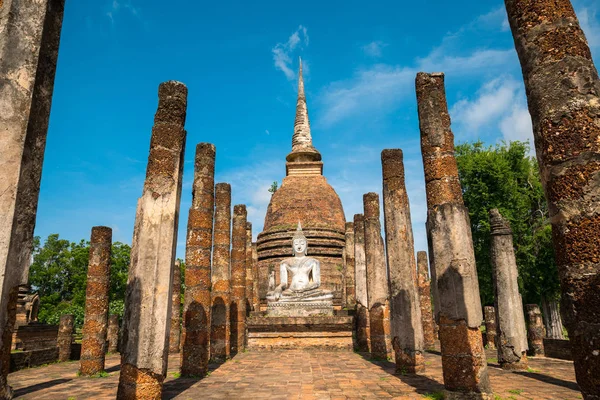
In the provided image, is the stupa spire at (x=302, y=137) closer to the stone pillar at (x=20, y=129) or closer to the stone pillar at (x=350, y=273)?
the stone pillar at (x=350, y=273)

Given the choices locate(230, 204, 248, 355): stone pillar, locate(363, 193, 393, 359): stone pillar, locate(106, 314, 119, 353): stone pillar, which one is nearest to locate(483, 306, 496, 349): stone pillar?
locate(363, 193, 393, 359): stone pillar

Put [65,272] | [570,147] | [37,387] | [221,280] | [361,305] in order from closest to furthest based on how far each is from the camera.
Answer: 1. [570,147]
2. [37,387]
3. [221,280]
4. [361,305]
5. [65,272]

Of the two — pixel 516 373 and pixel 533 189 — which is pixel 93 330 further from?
pixel 533 189

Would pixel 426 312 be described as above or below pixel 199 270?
below

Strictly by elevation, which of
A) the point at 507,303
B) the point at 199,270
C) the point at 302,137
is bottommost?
the point at 507,303

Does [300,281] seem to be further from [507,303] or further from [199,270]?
[507,303]

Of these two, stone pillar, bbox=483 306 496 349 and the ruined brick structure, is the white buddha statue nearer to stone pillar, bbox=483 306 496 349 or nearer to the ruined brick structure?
the ruined brick structure

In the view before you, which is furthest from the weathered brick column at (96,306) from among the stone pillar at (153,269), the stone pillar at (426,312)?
the stone pillar at (426,312)

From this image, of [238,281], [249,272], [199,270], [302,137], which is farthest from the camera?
[302,137]

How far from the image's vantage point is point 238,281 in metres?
15.6

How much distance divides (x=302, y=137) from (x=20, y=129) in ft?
93.7

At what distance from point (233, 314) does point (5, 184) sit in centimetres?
1227

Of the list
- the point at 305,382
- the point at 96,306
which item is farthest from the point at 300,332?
the point at 305,382

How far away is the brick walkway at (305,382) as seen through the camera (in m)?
6.88
